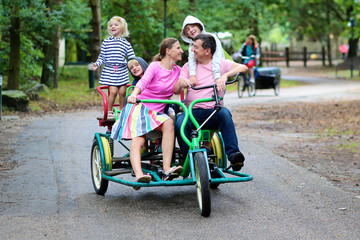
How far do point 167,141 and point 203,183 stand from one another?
83cm

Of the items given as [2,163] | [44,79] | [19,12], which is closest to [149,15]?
[44,79]

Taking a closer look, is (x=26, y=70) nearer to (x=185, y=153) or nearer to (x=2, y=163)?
(x=2, y=163)

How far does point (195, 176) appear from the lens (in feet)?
17.4

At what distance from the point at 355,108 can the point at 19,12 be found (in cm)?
971

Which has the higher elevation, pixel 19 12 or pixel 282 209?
pixel 19 12

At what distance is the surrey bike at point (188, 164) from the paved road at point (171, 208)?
23 cm

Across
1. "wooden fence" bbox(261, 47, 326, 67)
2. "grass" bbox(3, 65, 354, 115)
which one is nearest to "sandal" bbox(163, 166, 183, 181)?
"grass" bbox(3, 65, 354, 115)

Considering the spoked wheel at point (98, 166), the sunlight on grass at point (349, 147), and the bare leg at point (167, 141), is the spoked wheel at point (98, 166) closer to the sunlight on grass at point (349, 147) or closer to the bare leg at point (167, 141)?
the bare leg at point (167, 141)

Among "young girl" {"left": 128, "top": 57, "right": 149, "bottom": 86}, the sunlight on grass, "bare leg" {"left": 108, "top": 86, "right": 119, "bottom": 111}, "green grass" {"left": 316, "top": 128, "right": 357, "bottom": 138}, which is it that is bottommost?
the sunlight on grass

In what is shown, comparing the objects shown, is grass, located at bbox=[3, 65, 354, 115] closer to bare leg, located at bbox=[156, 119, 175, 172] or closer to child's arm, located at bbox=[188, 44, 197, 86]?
child's arm, located at bbox=[188, 44, 197, 86]

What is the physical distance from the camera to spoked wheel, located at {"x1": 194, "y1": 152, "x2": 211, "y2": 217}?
199 inches

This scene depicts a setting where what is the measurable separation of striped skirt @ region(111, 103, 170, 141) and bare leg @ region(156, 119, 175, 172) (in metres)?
0.06

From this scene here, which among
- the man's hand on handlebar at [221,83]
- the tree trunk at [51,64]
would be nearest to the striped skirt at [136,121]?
the man's hand on handlebar at [221,83]

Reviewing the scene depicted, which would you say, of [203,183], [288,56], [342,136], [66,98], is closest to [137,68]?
[203,183]
